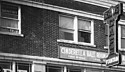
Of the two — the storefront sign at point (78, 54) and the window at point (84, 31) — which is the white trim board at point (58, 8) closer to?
the window at point (84, 31)

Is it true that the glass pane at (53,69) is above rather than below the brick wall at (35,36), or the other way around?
below

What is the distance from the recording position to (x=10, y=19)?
1656 cm

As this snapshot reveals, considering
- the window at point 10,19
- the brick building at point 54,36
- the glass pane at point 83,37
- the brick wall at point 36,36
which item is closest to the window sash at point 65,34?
the brick building at point 54,36

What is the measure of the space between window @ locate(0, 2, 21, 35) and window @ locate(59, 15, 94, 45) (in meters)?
2.70

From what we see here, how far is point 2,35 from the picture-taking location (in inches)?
628

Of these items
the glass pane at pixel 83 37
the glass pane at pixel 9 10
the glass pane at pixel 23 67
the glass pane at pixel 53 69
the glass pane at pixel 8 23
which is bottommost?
the glass pane at pixel 53 69

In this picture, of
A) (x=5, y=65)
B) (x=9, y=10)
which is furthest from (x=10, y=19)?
(x=5, y=65)

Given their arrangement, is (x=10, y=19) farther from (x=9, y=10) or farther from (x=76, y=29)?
(x=76, y=29)

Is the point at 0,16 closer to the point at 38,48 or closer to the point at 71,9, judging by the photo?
the point at 38,48

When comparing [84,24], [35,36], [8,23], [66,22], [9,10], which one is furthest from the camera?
[84,24]

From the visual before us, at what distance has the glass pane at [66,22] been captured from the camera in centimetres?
1853

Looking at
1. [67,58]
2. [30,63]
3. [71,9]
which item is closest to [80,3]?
[71,9]

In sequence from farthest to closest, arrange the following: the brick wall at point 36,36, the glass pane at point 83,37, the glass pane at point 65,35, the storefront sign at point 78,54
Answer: the glass pane at point 83,37, the glass pane at point 65,35, the storefront sign at point 78,54, the brick wall at point 36,36

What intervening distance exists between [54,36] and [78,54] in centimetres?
177
